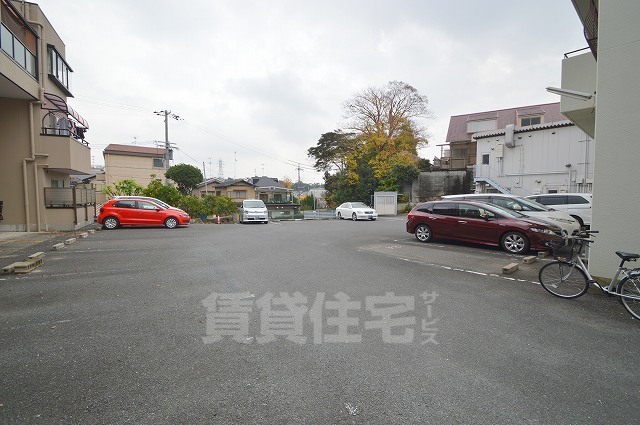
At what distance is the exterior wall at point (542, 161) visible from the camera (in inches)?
813

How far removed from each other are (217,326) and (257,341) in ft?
2.21

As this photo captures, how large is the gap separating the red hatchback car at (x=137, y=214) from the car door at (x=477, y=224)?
13276 millimetres

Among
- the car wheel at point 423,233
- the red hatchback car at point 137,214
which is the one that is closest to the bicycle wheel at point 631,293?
the car wheel at point 423,233

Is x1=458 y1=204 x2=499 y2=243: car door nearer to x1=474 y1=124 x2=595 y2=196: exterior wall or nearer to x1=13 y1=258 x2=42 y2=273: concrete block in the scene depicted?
x1=13 y1=258 x2=42 y2=273: concrete block

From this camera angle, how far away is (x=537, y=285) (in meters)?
5.95

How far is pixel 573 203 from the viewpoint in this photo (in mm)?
12953

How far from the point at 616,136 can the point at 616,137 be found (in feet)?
0.05

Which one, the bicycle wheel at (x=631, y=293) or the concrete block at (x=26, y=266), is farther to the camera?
the concrete block at (x=26, y=266)

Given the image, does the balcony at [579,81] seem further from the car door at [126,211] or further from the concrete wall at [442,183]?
the concrete wall at [442,183]

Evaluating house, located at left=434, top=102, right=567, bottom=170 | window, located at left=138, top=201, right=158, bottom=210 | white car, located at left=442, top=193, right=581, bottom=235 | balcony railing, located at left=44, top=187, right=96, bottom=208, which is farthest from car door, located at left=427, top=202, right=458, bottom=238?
house, located at left=434, top=102, right=567, bottom=170

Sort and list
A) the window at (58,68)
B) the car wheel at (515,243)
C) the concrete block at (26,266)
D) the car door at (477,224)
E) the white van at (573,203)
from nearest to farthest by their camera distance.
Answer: the concrete block at (26,266) → the car wheel at (515,243) → the car door at (477,224) → the white van at (573,203) → the window at (58,68)

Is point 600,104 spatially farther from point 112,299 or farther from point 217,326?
point 112,299

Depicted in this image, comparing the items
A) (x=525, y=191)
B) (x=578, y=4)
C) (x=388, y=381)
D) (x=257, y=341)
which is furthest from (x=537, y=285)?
(x=525, y=191)

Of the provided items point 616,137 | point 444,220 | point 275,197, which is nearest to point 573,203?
point 444,220
